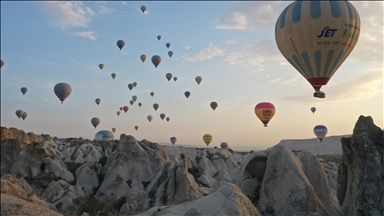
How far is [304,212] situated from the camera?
16.4m

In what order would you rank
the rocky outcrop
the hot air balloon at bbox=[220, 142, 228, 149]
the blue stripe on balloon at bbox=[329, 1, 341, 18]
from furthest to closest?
the hot air balloon at bbox=[220, 142, 228, 149], the blue stripe on balloon at bbox=[329, 1, 341, 18], the rocky outcrop

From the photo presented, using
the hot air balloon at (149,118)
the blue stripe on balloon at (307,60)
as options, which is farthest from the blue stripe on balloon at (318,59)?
the hot air balloon at (149,118)

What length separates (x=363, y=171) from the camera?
17219 mm

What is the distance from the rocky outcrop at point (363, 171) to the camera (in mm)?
16484

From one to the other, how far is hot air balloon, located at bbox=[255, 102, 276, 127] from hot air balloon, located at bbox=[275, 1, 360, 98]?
21372 millimetres

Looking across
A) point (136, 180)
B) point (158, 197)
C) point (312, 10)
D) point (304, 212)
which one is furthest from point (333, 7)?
point (136, 180)

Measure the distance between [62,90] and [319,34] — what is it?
3997 centimetres

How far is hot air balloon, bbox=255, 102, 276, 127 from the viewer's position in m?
49.8

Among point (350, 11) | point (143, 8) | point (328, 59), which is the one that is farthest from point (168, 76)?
point (350, 11)

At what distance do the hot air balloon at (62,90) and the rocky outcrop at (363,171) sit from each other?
4390 centimetres

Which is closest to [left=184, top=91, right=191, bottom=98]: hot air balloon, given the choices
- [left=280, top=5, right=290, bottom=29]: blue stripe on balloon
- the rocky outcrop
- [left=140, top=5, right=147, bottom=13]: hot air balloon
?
[left=140, top=5, right=147, bottom=13]: hot air balloon

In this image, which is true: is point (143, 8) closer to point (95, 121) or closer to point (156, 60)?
point (156, 60)

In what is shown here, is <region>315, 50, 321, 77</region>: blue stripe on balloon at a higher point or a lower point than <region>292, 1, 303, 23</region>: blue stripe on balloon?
lower

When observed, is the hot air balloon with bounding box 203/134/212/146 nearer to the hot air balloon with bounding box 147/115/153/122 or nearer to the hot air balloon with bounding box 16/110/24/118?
the hot air balloon with bounding box 147/115/153/122
